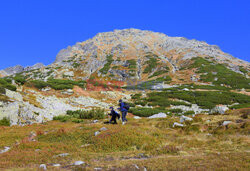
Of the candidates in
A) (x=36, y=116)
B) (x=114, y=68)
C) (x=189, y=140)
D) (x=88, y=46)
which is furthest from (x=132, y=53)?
(x=189, y=140)

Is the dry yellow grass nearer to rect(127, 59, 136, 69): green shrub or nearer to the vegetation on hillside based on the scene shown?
the vegetation on hillside

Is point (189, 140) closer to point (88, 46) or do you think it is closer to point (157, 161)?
point (157, 161)

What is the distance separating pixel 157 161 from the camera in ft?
21.3

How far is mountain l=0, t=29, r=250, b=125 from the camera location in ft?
85.5

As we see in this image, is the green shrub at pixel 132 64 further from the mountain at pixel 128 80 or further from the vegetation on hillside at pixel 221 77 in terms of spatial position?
the vegetation on hillside at pixel 221 77

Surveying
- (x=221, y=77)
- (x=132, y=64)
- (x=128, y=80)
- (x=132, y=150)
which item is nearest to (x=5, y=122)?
(x=132, y=150)

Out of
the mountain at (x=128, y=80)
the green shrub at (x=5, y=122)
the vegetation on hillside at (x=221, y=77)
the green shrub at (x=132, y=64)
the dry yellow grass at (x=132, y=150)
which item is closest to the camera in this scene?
the dry yellow grass at (x=132, y=150)

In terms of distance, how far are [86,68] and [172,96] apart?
7201 cm

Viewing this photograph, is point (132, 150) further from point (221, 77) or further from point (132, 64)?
point (132, 64)

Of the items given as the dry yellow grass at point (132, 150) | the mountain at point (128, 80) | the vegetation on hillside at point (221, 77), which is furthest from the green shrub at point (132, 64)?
the dry yellow grass at point (132, 150)

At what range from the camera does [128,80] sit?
83.1m

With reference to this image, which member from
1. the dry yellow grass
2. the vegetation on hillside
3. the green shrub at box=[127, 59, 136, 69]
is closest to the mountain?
the vegetation on hillside

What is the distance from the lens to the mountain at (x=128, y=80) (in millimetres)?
26062

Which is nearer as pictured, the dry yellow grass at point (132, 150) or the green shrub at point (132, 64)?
the dry yellow grass at point (132, 150)
